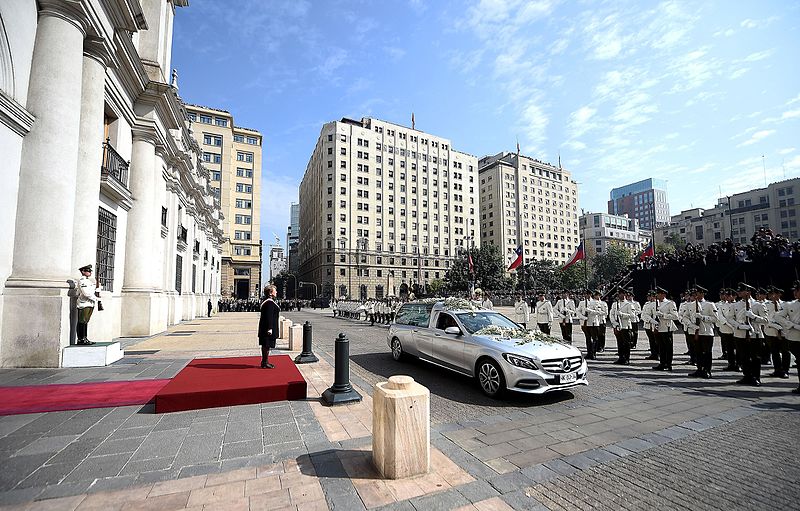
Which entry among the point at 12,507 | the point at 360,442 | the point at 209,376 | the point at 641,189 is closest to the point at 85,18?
the point at 209,376

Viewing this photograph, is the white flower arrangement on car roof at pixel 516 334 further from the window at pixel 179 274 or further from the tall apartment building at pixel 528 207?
the tall apartment building at pixel 528 207

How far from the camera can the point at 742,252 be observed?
16.8m

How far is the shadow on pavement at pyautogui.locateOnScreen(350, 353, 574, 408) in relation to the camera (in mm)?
6143

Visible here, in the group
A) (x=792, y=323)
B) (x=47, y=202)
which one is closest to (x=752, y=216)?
(x=792, y=323)

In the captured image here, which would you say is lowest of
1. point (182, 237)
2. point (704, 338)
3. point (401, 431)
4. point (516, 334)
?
point (401, 431)

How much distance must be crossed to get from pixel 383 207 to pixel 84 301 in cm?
7285

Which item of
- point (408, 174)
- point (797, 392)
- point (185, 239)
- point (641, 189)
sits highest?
point (641, 189)

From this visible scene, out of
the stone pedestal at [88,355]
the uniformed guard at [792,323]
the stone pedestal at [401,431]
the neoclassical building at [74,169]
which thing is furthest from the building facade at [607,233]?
the stone pedestal at [401,431]

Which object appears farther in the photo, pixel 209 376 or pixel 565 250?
pixel 565 250

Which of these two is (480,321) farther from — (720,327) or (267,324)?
(720,327)

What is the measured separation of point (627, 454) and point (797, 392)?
541 centimetres

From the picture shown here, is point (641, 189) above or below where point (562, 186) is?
above

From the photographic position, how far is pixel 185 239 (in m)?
23.7

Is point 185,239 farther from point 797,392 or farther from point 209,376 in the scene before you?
point 797,392
